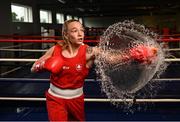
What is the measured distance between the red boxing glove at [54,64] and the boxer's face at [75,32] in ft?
0.43

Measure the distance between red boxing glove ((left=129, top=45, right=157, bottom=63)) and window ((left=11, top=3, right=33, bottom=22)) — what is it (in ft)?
29.2

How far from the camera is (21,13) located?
12.0 metres

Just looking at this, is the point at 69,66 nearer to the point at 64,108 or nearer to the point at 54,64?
the point at 54,64

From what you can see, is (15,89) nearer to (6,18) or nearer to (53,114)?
(53,114)

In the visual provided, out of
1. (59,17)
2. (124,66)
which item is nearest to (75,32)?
(124,66)

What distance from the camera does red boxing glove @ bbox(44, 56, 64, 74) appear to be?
181cm

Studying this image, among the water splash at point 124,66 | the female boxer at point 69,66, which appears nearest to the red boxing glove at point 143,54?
the female boxer at point 69,66

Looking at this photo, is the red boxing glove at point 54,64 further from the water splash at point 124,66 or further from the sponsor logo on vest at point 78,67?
the water splash at point 124,66

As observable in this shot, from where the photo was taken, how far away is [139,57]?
181 cm

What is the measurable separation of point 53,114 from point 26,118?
1269 millimetres

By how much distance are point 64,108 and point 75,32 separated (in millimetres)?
427

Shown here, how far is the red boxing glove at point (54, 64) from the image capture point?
181 centimetres

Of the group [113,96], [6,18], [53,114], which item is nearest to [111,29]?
[113,96]

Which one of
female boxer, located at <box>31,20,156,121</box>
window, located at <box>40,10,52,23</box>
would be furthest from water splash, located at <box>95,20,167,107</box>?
window, located at <box>40,10,52,23</box>
